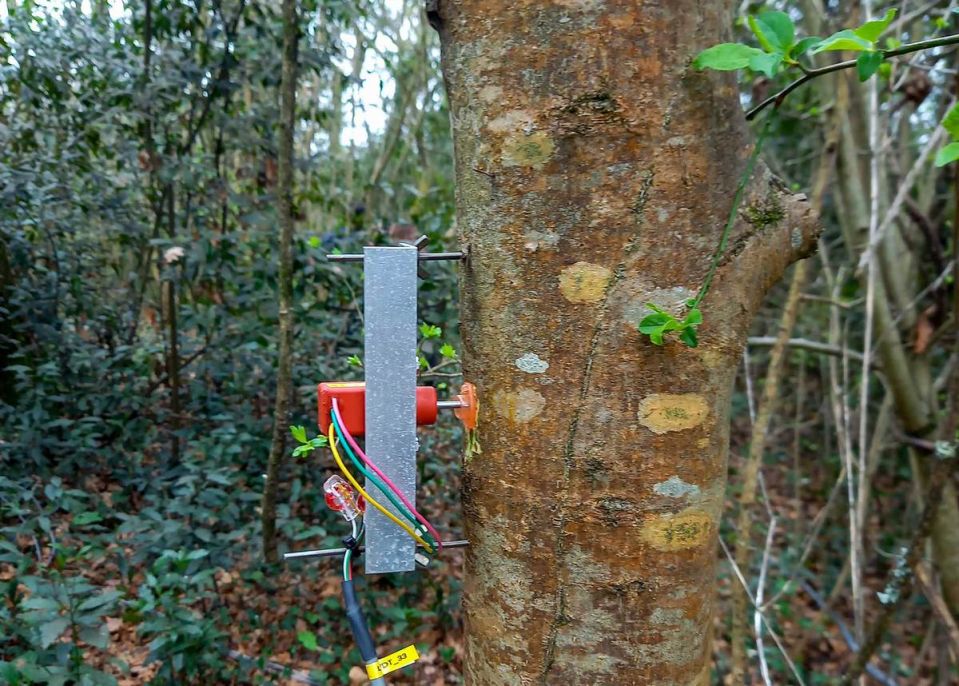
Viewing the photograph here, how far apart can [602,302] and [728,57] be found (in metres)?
0.29

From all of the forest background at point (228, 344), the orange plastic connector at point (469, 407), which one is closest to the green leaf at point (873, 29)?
the orange plastic connector at point (469, 407)

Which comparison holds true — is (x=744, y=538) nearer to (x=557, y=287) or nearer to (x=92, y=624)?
(x=557, y=287)

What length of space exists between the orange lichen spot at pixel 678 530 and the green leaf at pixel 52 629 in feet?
5.84

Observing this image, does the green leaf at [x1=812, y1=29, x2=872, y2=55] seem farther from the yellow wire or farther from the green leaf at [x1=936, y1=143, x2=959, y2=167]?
the yellow wire

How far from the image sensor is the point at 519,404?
83cm

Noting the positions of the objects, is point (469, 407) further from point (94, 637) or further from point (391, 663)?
point (94, 637)

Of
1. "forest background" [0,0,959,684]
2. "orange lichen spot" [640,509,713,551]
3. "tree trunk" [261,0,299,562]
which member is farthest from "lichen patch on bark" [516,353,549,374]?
"tree trunk" [261,0,299,562]

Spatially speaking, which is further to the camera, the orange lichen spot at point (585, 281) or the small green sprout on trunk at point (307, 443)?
the small green sprout on trunk at point (307, 443)

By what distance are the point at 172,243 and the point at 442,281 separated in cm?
131

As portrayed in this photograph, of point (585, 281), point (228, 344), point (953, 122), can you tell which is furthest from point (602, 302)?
point (228, 344)

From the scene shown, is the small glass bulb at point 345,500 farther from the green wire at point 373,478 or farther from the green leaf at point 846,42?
the green leaf at point 846,42

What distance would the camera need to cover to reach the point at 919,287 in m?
3.79

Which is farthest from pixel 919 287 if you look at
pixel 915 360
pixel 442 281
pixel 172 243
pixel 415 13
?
pixel 415 13

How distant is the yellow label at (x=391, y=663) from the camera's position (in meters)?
0.92
